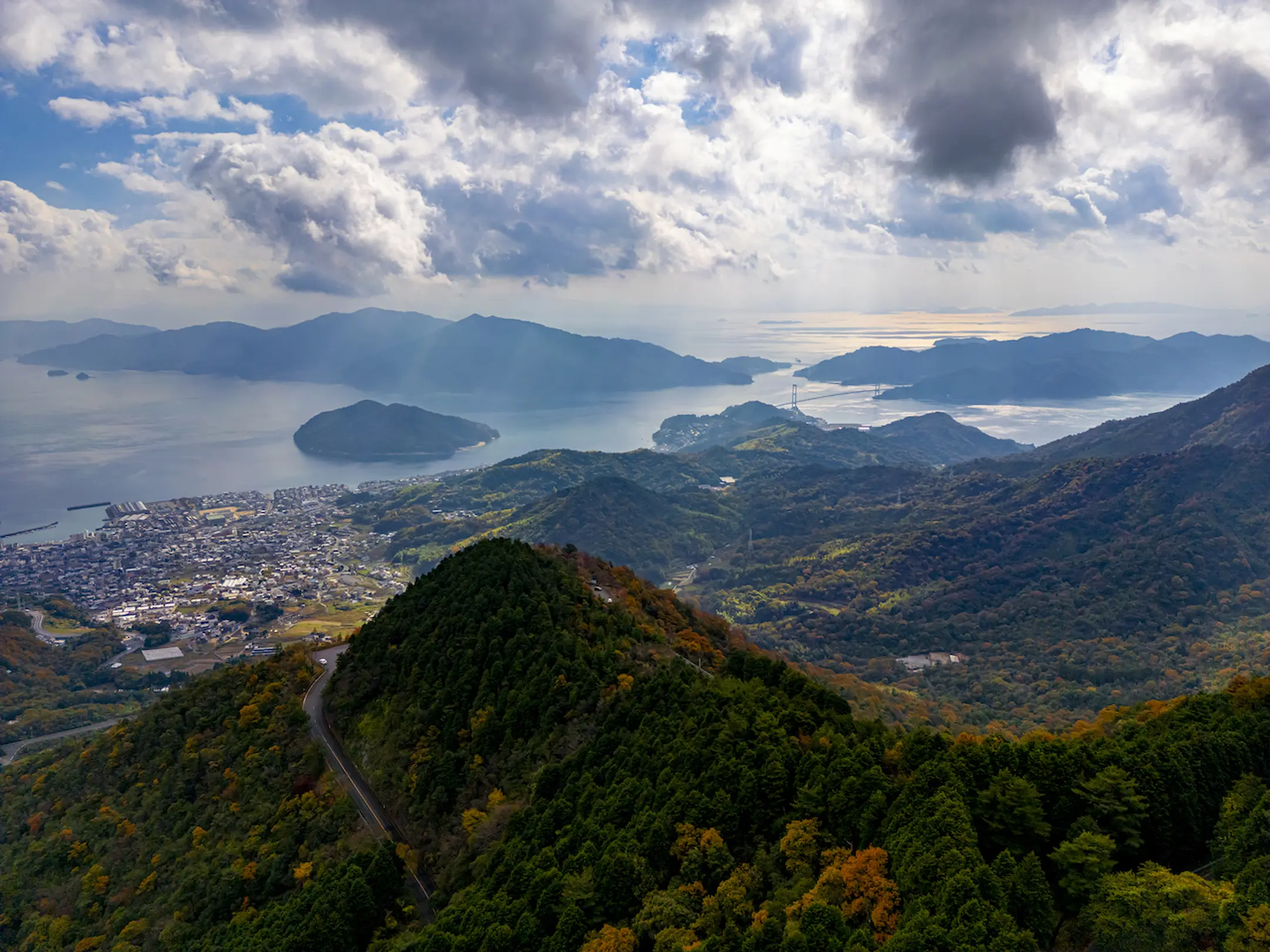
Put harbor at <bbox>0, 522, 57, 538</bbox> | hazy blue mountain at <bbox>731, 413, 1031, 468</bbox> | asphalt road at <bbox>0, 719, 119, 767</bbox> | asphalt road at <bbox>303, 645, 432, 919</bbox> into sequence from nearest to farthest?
asphalt road at <bbox>303, 645, 432, 919</bbox>
asphalt road at <bbox>0, 719, 119, 767</bbox>
harbor at <bbox>0, 522, 57, 538</bbox>
hazy blue mountain at <bbox>731, 413, 1031, 468</bbox>

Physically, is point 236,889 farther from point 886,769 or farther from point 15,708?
point 15,708

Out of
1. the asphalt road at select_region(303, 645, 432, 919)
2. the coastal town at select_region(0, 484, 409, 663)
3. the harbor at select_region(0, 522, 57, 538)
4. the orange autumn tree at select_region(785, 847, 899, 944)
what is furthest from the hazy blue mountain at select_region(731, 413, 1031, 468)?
the orange autumn tree at select_region(785, 847, 899, 944)

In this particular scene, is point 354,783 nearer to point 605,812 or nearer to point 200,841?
point 200,841

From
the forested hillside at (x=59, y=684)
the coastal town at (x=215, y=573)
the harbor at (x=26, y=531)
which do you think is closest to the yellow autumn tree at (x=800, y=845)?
the forested hillside at (x=59, y=684)

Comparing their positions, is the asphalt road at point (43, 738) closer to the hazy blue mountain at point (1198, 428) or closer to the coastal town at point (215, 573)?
the coastal town at point (215, 573)

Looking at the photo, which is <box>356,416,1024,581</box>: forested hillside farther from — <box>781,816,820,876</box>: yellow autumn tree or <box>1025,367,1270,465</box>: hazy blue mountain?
<box>781,816,820,876</box>: yellow autumn tree

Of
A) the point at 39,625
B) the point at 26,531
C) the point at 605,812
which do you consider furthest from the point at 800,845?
the point at 26,531
